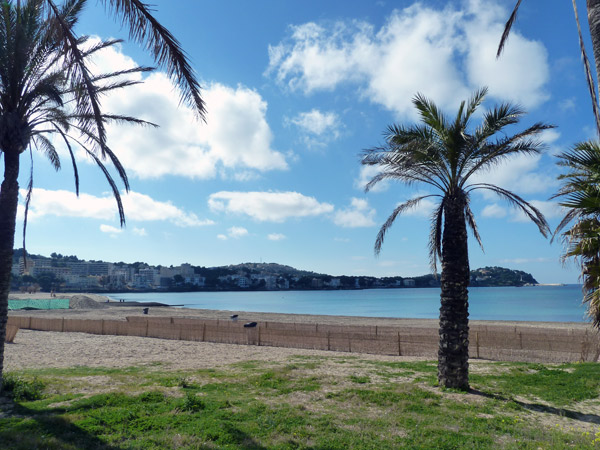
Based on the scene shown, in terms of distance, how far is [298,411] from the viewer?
8.86 m

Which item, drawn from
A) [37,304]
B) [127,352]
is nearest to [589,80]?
[127,352]

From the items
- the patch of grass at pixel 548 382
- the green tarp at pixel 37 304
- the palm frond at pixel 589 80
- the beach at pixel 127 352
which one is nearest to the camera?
the palm frond at pixel 589 80

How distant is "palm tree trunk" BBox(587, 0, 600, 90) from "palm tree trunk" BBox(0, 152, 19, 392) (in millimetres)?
11371

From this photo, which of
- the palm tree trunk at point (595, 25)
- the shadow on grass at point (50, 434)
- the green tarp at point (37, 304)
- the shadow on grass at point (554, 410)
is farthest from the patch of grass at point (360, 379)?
the green tarp at point (37, 304)

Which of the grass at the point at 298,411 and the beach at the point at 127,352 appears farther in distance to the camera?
the beach at the point at 127,352

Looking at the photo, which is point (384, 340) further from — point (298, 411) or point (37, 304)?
point (37, 304)

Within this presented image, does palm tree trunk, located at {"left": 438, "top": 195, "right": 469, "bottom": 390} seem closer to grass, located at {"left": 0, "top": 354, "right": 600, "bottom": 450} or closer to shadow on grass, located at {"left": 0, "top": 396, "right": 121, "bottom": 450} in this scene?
grass, located at {"left": 0, "top": 354, "right": 600, "bottom": 450}

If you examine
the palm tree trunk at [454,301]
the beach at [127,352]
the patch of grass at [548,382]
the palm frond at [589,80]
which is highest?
the palm frond at [589,80]

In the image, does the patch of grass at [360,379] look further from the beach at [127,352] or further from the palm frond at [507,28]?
the palm frond at [507,28]

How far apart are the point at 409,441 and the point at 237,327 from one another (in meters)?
19.3

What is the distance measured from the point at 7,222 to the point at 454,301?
37.7 ft

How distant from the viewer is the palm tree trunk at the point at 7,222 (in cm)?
912

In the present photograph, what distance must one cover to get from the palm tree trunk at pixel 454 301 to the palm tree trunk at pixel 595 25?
21.1ft

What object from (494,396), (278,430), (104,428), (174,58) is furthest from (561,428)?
(174,58)
